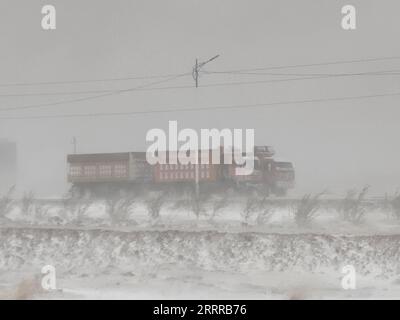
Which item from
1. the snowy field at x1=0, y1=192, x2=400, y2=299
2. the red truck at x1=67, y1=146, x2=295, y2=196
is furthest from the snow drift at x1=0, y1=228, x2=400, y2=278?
the red truck at x1=67, y1=146, x2=295, y2=196

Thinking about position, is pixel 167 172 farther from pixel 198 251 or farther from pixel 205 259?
pixel 205 259

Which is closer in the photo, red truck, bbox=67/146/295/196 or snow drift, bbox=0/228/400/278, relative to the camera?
snow drift, bbox=0/228/400/278

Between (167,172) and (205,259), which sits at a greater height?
(167,172)

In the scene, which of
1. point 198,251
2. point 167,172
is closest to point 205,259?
point 198,251

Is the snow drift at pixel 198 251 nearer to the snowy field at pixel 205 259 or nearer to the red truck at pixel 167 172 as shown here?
the snowy field at pixel 205 259

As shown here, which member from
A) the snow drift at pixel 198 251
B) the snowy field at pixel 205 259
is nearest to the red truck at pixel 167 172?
the snowy field at pixel 205 259

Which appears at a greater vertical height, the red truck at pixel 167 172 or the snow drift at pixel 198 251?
the red truck at pixel 167 172

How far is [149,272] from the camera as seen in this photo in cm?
1486

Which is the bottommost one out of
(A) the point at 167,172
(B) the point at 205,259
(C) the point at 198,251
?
(B) the point at 205,259

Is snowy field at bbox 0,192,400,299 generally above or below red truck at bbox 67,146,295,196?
below

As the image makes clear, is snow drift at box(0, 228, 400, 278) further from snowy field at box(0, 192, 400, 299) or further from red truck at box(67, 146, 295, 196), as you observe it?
red truck at box(67, 146, 295, 196)

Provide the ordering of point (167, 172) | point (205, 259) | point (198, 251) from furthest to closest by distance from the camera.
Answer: point (167, 172) < point (198, 251) < point (205, 259)

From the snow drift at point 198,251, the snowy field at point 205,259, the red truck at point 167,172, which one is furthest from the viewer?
the red truck at point 167,172
